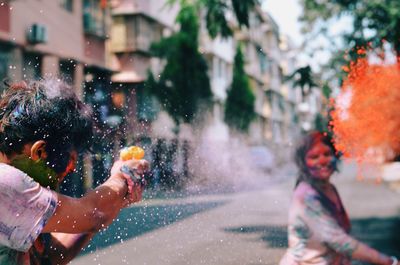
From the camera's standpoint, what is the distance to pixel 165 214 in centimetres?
452

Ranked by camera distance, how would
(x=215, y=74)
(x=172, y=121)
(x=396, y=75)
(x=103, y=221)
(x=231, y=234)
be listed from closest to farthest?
(x=103, y=221)
(x=396, y=75)
(x=231, y=234)
(x=172, y=121)
(x=215, y=74)

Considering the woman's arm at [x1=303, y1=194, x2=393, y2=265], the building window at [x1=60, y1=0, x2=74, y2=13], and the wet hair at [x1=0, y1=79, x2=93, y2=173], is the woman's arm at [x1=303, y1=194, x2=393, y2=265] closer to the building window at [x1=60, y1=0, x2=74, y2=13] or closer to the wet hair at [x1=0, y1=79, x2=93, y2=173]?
the wet hair at [x1=0, y1=79, x2=93, y2=173]

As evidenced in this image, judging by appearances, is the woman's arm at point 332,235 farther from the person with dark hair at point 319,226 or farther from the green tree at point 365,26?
the green tree at point 365,26

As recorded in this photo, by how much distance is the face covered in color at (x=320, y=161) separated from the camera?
256 centimetres

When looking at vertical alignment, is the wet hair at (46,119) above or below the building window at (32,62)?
below

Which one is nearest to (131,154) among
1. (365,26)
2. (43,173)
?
(43,173)

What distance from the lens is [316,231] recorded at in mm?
2352

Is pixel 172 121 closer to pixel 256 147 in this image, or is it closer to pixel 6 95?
pixel 256 147

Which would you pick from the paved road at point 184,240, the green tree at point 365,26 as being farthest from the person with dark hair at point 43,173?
the green tree at point 365,26

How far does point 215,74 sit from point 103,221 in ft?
70.4

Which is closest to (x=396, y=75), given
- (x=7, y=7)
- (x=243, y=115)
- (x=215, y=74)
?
(x=7, y=7)

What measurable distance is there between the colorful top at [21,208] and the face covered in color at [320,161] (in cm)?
157

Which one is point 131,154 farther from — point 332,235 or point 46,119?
point 332,235

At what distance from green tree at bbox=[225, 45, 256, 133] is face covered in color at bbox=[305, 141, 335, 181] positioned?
606 inches
